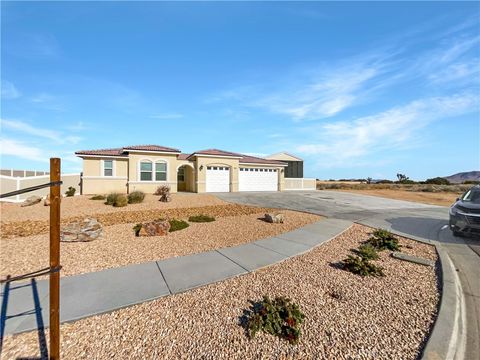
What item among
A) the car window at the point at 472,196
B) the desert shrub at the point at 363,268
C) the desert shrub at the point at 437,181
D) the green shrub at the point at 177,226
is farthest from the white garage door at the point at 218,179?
the desert shrub at the point at 437,181

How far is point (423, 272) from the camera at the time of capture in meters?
4.25

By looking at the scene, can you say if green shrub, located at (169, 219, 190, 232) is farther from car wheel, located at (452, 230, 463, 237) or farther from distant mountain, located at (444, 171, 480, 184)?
distant mountain, located at (444, 171, 480, 184)

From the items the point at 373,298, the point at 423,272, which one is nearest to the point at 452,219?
the point at 423,272

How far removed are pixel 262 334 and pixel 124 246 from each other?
4.40m

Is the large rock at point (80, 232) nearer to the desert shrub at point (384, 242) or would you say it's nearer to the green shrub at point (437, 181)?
the desert shrub at point (384, 242)

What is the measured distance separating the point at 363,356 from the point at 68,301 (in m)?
3.93

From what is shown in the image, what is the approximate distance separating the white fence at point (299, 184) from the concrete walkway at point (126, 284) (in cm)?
2259

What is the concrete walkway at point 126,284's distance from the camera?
2861 mm

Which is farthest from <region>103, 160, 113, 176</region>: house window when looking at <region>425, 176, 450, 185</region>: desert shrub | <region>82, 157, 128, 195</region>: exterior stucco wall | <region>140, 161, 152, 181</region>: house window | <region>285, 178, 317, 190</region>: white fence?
<region>425, 176, 450, 185</region>: desert shrub

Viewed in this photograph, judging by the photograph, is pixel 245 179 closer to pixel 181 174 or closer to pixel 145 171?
pixel 181 174

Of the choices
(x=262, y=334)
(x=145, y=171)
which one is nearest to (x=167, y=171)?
(x=145, y=171)

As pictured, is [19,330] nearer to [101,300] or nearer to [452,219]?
[101,300]

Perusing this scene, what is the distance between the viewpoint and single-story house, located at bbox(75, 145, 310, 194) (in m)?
17.5

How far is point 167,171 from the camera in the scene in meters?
19.6
